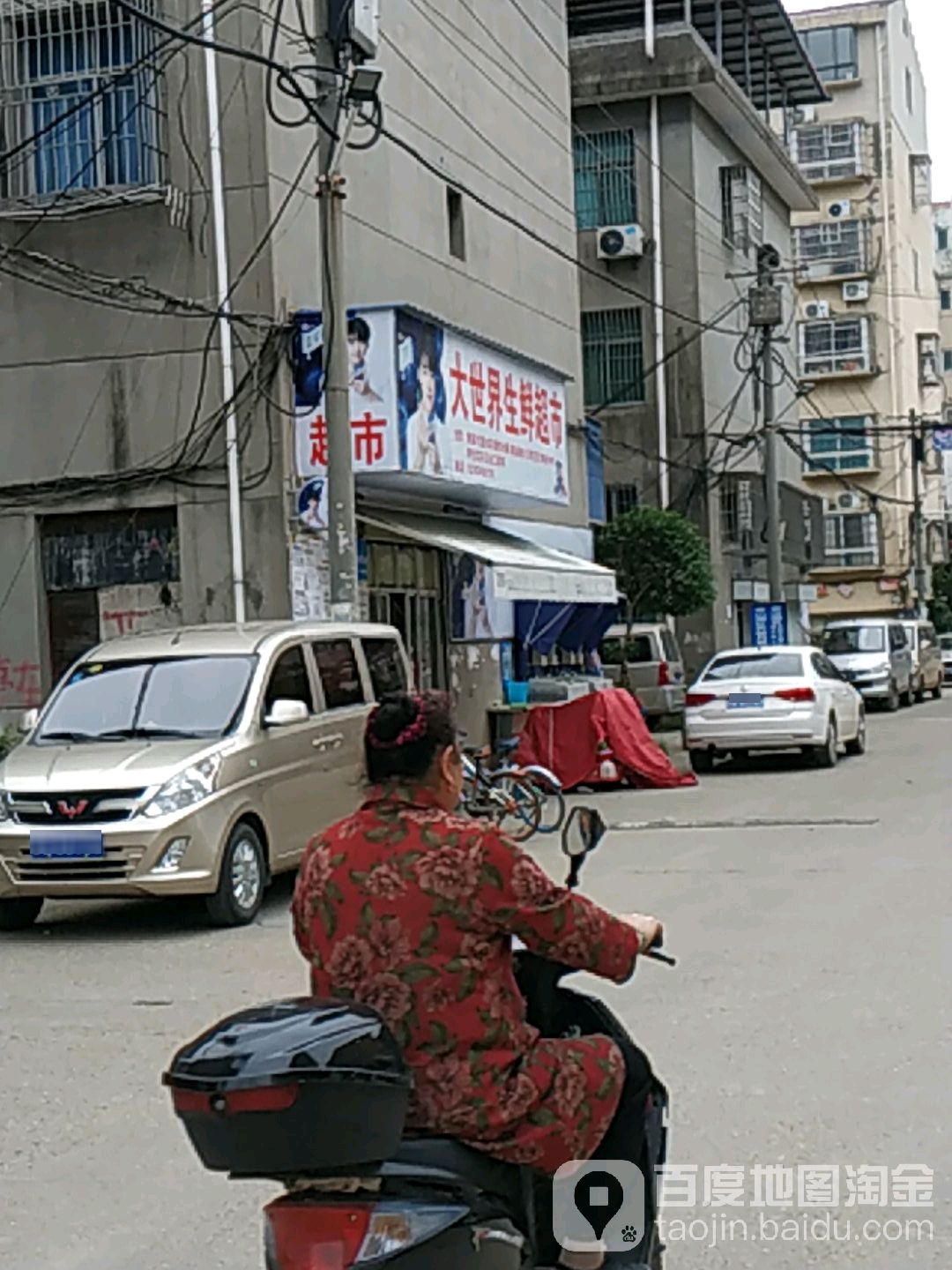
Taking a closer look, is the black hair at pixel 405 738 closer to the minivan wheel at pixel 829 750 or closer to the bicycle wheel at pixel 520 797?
the bicycle wheel at pixel 520 797

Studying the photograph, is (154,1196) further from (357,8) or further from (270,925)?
(357,8)

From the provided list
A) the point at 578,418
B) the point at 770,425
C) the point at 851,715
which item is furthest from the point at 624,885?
the point at 770,425

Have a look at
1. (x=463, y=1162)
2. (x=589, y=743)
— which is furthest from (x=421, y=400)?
(x=463, y=1162)

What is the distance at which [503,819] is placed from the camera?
52.7 ft

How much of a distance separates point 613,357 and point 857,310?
26836 millimetres

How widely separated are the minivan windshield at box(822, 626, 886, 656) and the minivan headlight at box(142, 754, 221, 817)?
2694 cm

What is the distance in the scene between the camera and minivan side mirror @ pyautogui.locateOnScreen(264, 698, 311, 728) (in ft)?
38.5

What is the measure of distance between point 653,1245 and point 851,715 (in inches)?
765

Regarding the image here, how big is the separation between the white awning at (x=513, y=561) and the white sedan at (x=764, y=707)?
7.33 feet

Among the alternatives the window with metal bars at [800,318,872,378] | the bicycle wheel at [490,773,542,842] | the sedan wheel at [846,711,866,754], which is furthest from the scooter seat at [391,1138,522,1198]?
the window with metal bars at [800,318,872,378]

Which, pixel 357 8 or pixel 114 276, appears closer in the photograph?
pixel 357 8

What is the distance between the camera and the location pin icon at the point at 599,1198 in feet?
13.0

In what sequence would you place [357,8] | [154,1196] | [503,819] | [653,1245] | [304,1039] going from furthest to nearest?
1. [357,8]
2. [503,819]
3. [154,1196]
4. [653,1245]
5. [304,1039]

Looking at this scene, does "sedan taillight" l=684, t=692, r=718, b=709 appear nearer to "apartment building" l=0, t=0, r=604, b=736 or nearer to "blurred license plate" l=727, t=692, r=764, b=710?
"blurred license plate" l=727, t=692, r=764, b=710
